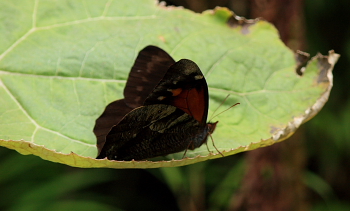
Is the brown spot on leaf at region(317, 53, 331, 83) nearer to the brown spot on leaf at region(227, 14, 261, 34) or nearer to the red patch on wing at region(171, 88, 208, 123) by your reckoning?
the brown spot on leaf at region(227, 14, 261, 34)

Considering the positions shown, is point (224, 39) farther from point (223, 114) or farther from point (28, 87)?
point (28, 87)

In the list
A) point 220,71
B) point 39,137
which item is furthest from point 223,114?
point 39,137

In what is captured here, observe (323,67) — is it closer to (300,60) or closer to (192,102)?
(300,60)

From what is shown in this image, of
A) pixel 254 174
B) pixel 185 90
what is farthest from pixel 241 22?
pixel 254 174

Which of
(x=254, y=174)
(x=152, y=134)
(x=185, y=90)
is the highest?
(x=185, y=90)

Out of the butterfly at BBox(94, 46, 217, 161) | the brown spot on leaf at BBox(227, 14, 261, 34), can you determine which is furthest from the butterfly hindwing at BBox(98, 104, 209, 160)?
the brown spot on leaf at BBox(227, 14, 261, 34)
